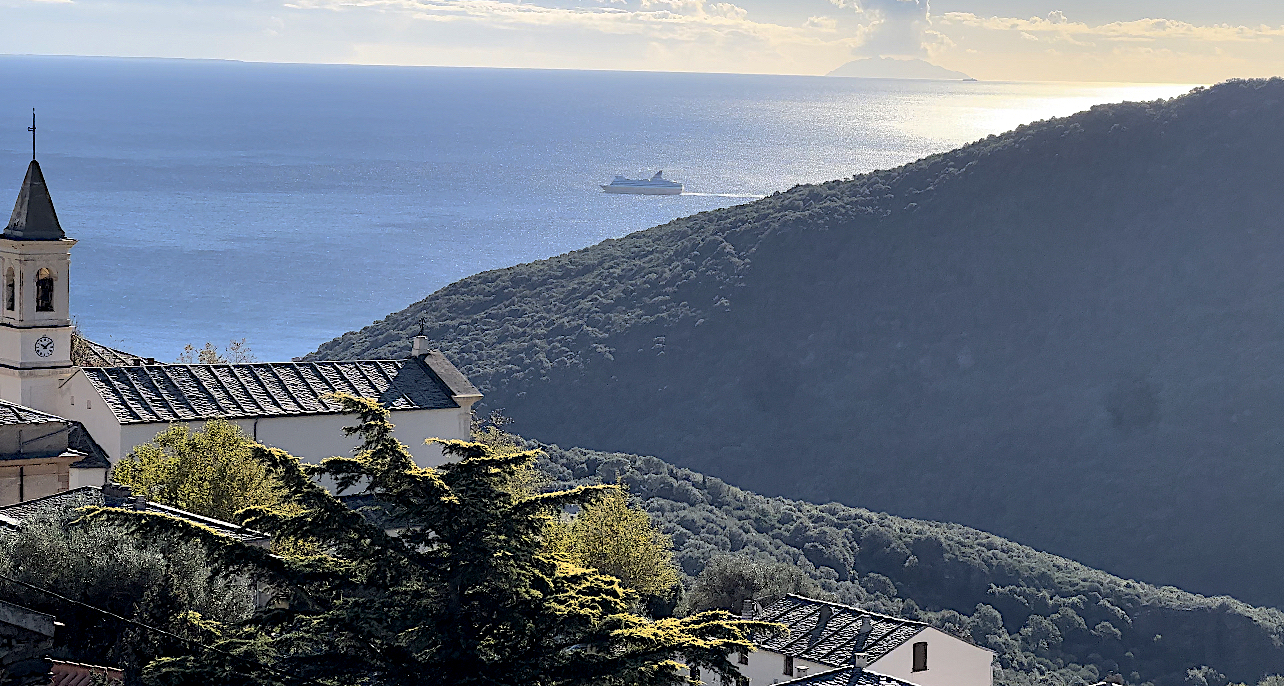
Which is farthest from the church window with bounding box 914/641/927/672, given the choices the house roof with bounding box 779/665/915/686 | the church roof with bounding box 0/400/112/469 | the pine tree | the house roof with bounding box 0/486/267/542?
the pine tree

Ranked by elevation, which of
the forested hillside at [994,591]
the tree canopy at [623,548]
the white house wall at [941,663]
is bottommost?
the forested hillside at [994,591]

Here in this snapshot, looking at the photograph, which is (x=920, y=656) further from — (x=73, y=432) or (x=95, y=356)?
(x=95, y=356)

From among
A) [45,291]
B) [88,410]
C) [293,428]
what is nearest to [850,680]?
[293,428]

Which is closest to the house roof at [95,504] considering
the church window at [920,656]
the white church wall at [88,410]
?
the white church wall at [88,410]

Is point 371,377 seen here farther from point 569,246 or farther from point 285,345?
point 569,246

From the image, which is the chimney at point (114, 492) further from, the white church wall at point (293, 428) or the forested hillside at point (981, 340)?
the forested hillside at point (981, 340)

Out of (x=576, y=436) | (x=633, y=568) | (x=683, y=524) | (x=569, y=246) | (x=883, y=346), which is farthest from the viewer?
(x=569, y=246)

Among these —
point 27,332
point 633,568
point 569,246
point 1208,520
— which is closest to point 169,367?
point 27,332
